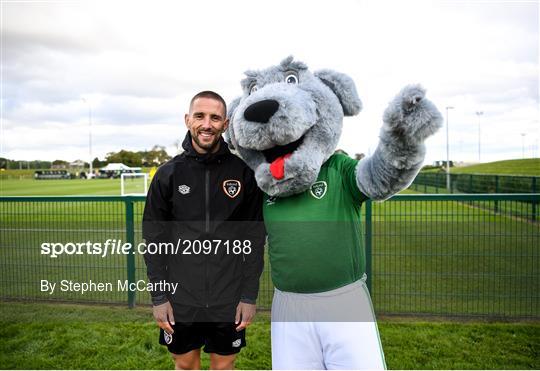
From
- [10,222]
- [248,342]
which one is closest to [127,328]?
[248,342]

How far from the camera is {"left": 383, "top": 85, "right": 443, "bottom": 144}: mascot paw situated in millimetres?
1796

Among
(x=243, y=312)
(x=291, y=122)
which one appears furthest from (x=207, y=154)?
(x=243, y=312)

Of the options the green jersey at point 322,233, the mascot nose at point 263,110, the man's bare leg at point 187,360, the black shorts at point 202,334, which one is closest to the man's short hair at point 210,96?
the mascot nose at point 263,110

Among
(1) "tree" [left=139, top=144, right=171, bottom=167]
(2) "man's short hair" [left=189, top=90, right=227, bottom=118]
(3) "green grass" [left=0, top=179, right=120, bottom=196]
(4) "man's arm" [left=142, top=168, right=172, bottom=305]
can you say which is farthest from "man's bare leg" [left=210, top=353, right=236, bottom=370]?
(1) "tree" [left=139, top=144, right=171, bottom=167]

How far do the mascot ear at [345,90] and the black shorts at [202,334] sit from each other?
142 cm

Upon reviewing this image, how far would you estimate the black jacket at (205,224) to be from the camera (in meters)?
2.66

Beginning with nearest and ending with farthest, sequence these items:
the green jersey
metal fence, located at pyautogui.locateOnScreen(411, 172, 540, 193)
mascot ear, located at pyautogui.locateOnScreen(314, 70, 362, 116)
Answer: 1. the green jersey
2. mascot ear, located at pyautogui.locateOnScreen(314, 70, 362, 116)
3. metal fence, located at pyautogui.locateOnScreen(411, 172, 540, 193)

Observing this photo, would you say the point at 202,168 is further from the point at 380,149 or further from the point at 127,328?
the point at 127,328

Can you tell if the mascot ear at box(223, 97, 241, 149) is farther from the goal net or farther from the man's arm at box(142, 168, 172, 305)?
the goal net

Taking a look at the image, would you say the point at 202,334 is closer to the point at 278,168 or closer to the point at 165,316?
the point at 165,316

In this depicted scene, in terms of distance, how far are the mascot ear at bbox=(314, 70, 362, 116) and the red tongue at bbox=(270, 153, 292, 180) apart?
1.46 feet

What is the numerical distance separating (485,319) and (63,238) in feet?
17.2

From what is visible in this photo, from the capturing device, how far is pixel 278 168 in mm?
2195

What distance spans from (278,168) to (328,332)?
2.84 feet
